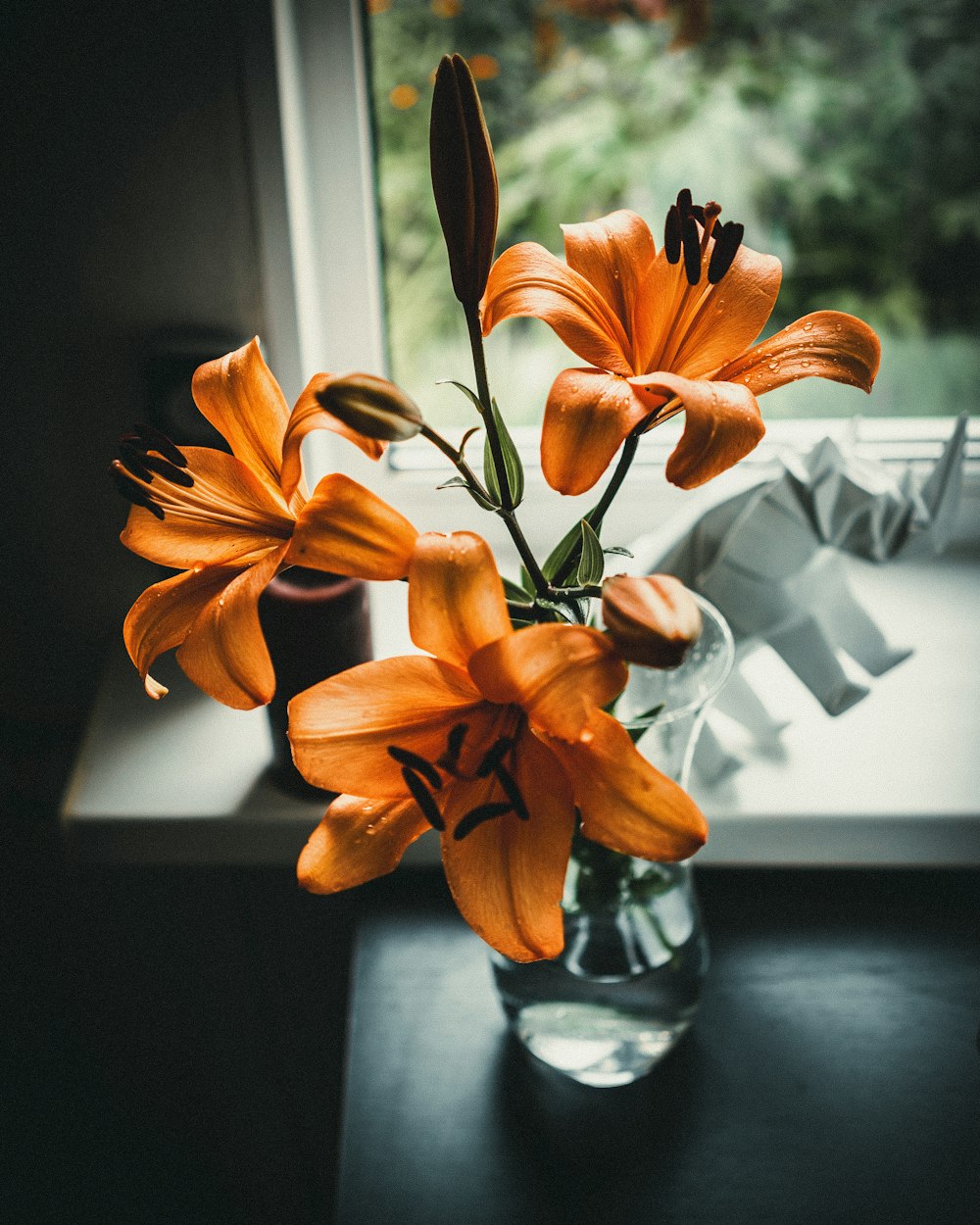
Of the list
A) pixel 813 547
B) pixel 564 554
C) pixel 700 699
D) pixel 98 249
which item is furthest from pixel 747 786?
pixel 98 249

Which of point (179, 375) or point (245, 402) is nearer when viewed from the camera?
point (245, 402)

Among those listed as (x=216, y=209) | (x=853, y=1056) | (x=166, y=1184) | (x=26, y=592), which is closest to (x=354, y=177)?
(x=216, y=209)

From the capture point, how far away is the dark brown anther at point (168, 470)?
45cm

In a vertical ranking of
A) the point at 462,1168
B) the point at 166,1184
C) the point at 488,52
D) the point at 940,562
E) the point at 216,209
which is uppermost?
the point at 488,52

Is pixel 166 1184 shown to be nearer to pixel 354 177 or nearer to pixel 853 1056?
pixel 853 1056

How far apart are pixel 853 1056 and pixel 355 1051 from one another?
369 mm

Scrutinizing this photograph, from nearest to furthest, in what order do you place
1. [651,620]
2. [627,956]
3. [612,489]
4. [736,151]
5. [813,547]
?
[651,620], [612,489], [627,956], [813,547], [736,151]

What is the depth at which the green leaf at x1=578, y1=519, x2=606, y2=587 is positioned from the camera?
0.46 m

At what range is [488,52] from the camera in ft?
3.24

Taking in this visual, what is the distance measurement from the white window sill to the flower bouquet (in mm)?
448

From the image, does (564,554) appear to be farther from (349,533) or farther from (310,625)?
(310,625)

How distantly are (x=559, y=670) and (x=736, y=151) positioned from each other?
84 centimetres

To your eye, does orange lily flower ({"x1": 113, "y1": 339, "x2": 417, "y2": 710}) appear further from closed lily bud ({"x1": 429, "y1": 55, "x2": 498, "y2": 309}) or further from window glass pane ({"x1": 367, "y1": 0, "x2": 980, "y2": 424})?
window glass pane ({"x1": 367, "y1": 0, "x2": 980, "y2": 424})

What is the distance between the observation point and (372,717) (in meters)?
0.44
